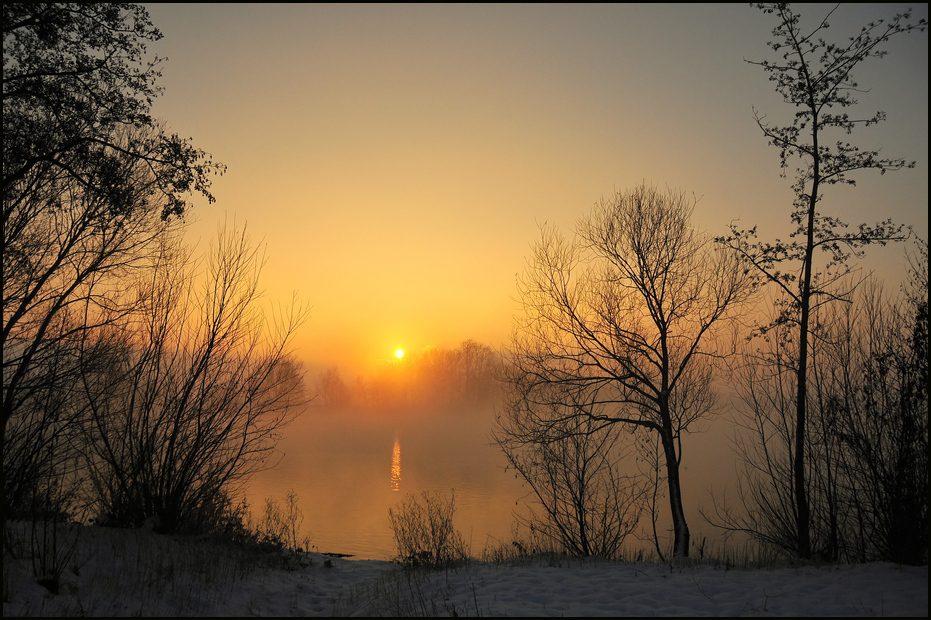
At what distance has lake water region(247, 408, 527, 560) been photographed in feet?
83.0

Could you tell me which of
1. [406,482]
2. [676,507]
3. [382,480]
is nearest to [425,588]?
[676,507]

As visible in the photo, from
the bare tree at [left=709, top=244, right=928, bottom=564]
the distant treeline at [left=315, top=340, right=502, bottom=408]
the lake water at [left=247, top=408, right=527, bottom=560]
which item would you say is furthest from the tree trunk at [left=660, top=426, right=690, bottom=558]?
the distant treeline at [left=315, top=340, right=502, bottom=408]

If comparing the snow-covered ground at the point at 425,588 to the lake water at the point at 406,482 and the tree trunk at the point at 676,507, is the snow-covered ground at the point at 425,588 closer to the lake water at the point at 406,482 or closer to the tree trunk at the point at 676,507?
the tree trunk at the point at 676,507

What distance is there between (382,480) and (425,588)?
34.4m

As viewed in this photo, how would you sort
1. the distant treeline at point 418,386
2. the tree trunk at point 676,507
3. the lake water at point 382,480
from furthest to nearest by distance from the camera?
the distant treeline at point 418,386 → the lake water at point 382,480 → the tree trunk at point 676,507

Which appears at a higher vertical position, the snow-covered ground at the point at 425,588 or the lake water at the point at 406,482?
the snow-covered ground at the point at 425,588

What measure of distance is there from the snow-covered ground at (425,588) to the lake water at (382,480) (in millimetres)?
9532

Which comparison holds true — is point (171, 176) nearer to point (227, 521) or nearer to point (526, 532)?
point (227, 521)

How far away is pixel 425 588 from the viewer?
8.30 meters

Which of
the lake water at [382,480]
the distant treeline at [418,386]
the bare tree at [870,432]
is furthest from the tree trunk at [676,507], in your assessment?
the distant treeline at [418,386]

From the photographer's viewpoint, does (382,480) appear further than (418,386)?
No

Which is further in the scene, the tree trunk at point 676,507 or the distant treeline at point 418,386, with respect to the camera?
the distant treeline at point 418,386

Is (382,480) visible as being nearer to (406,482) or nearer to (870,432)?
(406,482)

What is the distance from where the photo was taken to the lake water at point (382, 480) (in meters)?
25.3
